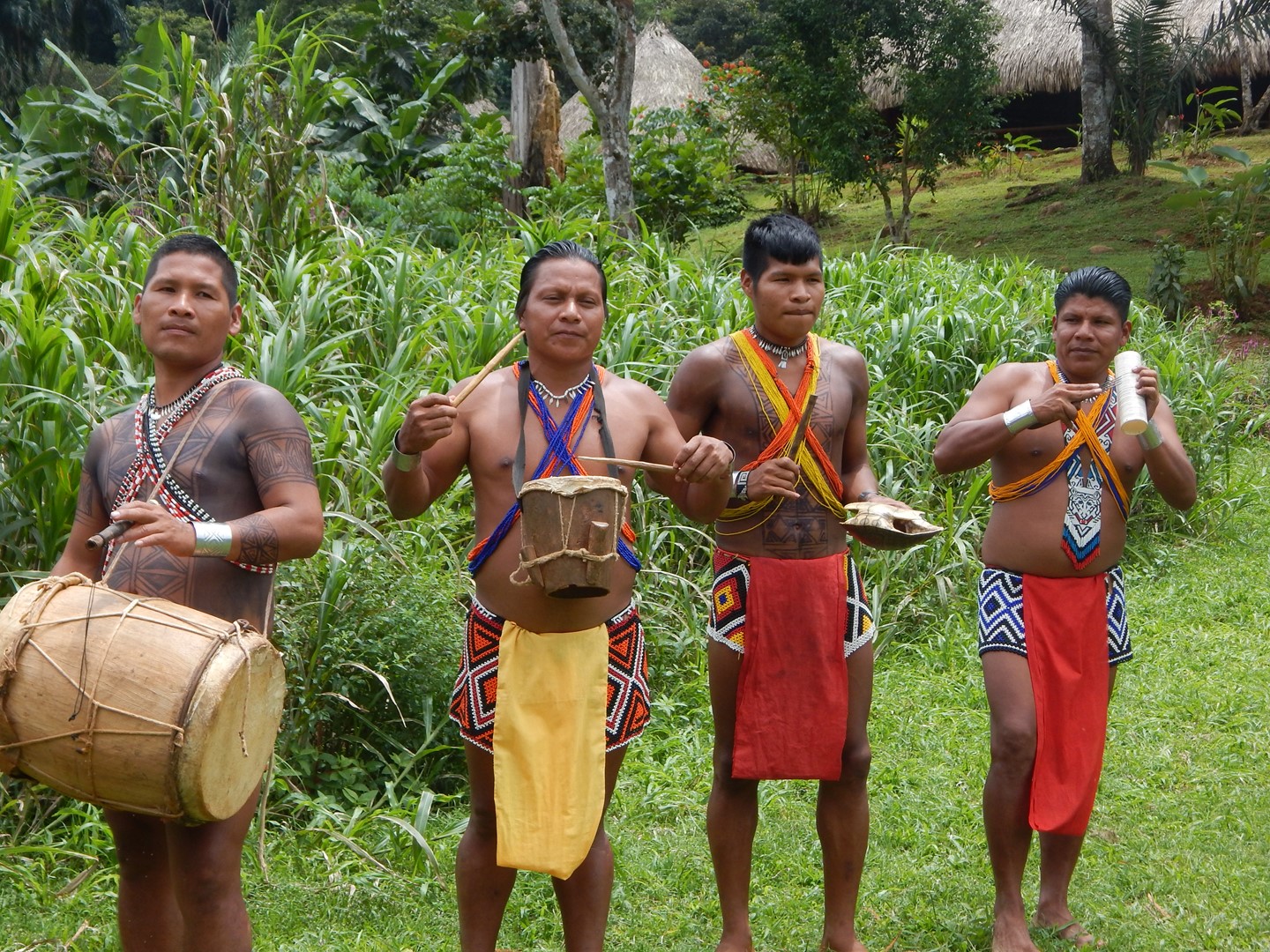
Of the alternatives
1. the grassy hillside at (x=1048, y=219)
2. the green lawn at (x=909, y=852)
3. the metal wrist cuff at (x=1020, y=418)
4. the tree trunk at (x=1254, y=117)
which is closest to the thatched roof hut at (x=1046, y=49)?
the tree trunk at (x=1254, y=117)

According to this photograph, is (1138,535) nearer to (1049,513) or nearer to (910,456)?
(910,456)

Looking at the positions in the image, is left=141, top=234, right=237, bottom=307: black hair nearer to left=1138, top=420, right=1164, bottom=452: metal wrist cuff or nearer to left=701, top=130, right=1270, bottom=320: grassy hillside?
left=1138, top=420, right=1164, bottom=452: metal wrist cuff

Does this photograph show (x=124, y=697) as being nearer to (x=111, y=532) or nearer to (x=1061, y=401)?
(x=111, y=532)

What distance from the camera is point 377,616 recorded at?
15.0 ft

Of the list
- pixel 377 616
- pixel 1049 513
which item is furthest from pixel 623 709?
pixel 377 616

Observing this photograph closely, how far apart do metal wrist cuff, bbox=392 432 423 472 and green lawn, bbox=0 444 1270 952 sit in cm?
147

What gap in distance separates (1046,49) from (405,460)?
65.3 feet

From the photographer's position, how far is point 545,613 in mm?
2982

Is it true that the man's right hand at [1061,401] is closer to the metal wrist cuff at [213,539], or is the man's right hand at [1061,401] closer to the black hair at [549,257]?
the black hair at [549,257]

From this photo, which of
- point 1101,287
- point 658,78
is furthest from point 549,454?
point 658,78

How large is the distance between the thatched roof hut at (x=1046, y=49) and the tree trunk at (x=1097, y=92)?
2.92m

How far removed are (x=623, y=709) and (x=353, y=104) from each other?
9.63m

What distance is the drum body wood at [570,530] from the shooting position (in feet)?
8.74

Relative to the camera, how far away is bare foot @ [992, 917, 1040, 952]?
3480mm
